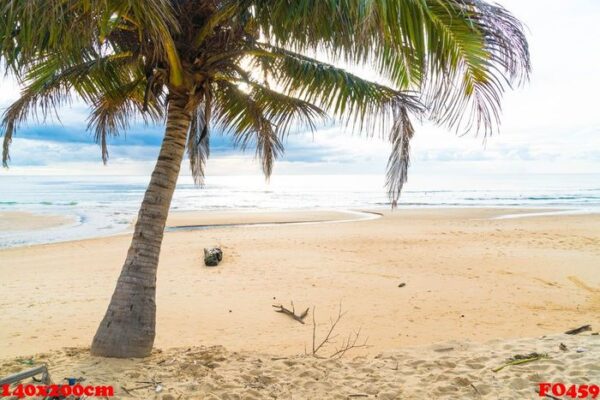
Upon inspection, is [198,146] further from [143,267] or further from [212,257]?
[212,257]

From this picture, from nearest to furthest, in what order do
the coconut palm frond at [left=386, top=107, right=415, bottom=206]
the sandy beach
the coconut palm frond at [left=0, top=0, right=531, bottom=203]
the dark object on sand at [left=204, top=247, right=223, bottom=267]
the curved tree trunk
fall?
the coconut palm frond at [left=0, top=0, right=531, bottom=203] < the curved tree trunk < the coconut palm frond at [left=386, top=107, right=415, bottom=206] < the sandy beach < the dark object on sand at [left=204, top=247, right=223, bottom=267]

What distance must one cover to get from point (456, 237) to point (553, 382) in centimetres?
1381

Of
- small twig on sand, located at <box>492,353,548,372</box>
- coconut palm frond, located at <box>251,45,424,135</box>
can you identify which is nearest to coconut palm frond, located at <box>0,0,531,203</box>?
coconut palm frond, located at <box>251,45,424,135</box>

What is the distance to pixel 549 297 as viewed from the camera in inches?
332

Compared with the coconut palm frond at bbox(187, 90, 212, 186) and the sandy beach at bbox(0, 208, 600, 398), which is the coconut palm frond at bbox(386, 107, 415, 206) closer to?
the sandy beach at bbox(0, 208, 600, 398)

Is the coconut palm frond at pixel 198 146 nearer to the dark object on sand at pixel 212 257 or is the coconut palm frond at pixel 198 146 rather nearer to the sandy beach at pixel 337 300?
the sandy beach at pixel 337 300

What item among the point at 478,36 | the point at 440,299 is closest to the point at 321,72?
the point at 478,36

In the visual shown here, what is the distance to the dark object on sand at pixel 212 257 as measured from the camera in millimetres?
11625

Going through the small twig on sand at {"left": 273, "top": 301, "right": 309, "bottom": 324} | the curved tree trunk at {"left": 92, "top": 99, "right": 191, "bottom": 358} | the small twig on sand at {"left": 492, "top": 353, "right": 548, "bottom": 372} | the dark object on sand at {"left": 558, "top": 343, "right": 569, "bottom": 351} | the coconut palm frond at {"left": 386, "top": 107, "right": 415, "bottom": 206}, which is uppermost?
the coconut palm frond at {"left": 386, "top": 107, "right": 415, "bottom": 206}

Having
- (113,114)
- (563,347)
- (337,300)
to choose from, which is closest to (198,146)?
(113,114)

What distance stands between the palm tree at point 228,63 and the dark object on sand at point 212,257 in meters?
6.19

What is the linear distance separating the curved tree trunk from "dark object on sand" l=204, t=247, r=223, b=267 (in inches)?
279

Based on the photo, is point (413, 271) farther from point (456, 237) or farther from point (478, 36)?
point (478, 36)

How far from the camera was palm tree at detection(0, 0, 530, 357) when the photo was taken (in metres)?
3.12
